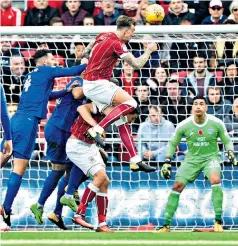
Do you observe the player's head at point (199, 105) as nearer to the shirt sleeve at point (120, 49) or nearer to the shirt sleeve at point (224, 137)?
the shirt sleeve at point (224, 137)

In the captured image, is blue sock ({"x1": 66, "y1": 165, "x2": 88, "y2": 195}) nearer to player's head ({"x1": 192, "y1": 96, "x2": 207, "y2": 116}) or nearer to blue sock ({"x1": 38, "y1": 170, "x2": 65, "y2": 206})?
blue sock ({"x1": 38, "y1": 170, "x2": 65, "y2": 206})

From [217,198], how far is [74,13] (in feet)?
17.1

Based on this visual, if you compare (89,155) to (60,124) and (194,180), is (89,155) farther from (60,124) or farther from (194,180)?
(194,180)

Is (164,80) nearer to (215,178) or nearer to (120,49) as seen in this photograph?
(215,178)

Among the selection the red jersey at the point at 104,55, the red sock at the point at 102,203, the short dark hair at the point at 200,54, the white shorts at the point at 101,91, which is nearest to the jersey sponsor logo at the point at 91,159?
the red sock at the point at 102,203

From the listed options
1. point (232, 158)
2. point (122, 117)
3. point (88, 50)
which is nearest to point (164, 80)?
point (232, 158)

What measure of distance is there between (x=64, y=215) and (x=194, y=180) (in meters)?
2.01

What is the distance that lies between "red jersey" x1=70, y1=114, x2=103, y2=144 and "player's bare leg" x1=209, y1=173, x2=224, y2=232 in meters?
1.83

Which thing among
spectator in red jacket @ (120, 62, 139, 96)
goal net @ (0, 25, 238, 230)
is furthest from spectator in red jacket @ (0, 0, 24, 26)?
spectator in red jacket @ (120, 62, 139, 96)

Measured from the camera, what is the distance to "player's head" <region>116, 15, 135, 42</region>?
40.1ft

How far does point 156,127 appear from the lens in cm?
1527

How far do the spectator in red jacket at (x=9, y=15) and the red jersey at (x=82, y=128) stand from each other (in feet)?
17.3

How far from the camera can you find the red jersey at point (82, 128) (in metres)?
12.9

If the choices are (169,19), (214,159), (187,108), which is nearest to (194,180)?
(214,159)
